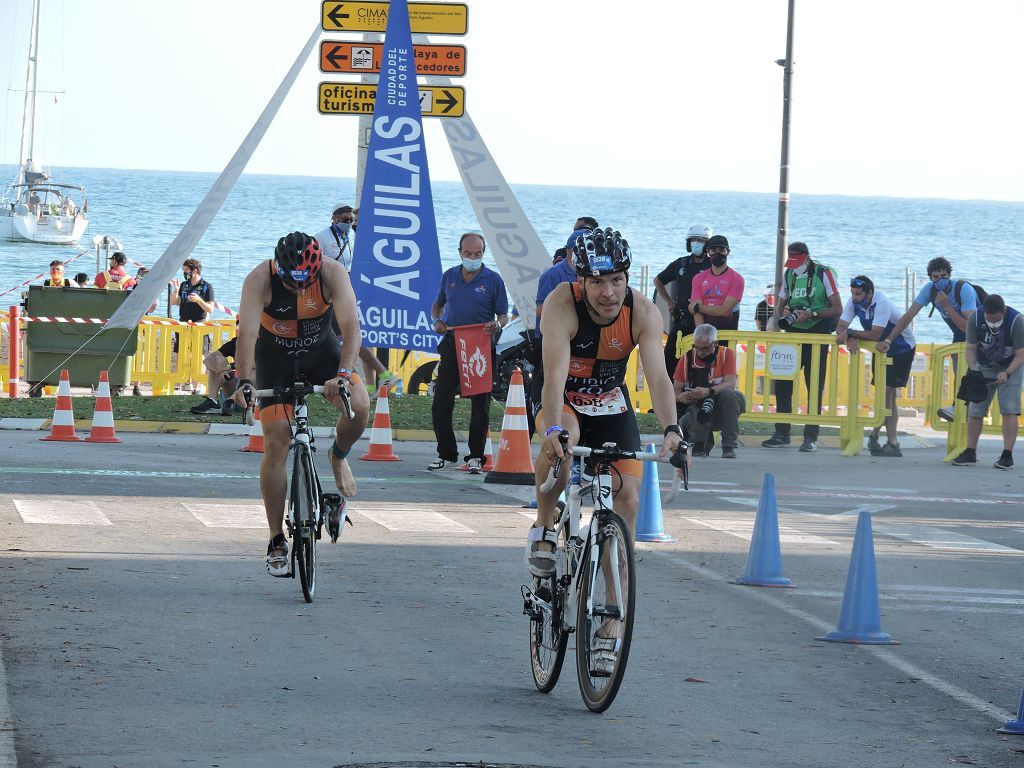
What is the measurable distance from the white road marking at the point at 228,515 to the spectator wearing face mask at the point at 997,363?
882cm

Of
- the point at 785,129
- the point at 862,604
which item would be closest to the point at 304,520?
the point at 862,604

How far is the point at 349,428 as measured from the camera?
10.2m

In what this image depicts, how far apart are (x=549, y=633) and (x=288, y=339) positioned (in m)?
3.07

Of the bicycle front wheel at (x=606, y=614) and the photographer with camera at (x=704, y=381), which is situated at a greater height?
the photographer with camera at (x=704, y=381)

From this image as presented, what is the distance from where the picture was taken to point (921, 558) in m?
12.3

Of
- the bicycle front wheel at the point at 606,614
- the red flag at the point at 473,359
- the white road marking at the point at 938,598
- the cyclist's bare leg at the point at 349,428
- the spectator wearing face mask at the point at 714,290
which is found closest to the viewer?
the bicycle front wheel at the point at 606,614

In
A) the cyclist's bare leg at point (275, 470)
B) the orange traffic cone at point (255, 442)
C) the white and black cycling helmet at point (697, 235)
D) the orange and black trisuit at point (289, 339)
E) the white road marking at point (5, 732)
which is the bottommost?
the white road marking at point (5, 732)

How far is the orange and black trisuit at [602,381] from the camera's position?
7.70m

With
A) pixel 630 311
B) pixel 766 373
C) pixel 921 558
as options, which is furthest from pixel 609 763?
pixel 766 373

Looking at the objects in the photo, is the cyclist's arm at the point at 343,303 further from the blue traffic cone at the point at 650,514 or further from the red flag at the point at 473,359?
the red flag at the point at 473,359

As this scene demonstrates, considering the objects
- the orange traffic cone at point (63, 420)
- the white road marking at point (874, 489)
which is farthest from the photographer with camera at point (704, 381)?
the orange traffic cone at point (63, 420)

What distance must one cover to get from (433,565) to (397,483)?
15.6 feet

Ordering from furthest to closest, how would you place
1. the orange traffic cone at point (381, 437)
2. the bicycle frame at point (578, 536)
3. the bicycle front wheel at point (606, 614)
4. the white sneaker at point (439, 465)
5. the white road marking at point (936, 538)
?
the orange traffic cone at point (381, 437), the white sneaker at point (439, 465), the white road marking at point (936, 538), the bicycle frame at point (578, 536), the bicycle front wheel at point (606, 614)

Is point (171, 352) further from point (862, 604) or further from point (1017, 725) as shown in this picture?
point (1017, 725)
